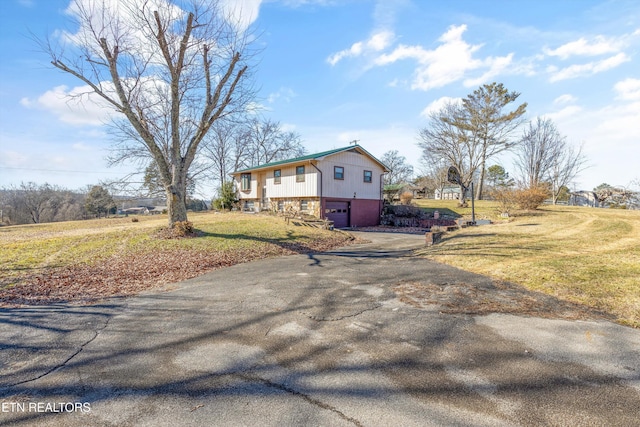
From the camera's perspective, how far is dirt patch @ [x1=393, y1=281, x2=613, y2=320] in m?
4.18

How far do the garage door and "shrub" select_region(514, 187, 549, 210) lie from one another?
12039mm

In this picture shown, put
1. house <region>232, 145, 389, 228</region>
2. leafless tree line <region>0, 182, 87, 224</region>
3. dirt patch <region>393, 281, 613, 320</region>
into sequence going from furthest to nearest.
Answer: leafless tree line <region>0, 182, 87, 224</region>, house <region>232, 145, 389, 228</region>, dirt patch <region>393, 281, 613, 320</region>

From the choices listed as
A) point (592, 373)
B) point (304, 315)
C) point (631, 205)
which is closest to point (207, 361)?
point (304, 315)

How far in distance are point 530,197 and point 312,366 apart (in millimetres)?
22026

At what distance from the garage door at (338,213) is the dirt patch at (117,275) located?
9648 mm

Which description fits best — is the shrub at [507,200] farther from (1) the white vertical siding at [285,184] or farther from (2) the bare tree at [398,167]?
(2) the bare tree at [398,167]

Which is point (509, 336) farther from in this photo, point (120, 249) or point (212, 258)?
point (120, 249)

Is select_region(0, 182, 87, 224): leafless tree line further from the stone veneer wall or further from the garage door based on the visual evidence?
the garage door

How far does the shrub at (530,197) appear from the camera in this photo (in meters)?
19.2

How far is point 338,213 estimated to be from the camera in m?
21.3

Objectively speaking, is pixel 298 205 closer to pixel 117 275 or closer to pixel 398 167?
pixel 117 275

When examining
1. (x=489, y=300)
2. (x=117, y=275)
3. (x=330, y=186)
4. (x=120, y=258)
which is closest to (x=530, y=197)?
(x=330, y=186)

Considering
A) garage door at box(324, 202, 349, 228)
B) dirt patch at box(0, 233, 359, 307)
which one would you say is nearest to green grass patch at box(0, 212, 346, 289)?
dirt patch at box(0, 233, 359, 307)

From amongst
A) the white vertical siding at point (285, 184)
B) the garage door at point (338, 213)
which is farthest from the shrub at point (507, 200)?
the white vertical siding at point (285, 184)
